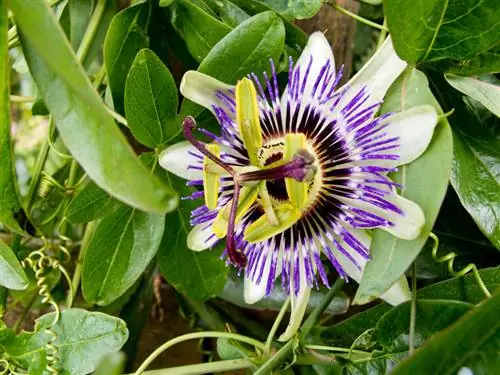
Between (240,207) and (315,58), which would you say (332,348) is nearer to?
(240,207)

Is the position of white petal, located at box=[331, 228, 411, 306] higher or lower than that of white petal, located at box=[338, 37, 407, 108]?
lower

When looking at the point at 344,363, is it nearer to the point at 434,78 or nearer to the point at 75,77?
the point at 434,78

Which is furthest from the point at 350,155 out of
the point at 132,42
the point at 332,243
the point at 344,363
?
the point at 132,42

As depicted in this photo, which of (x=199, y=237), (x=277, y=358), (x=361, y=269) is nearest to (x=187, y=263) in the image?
(x=199, y=237)

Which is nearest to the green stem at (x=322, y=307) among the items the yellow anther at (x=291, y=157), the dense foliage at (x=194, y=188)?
the dense foliage at (x=194, y=188)

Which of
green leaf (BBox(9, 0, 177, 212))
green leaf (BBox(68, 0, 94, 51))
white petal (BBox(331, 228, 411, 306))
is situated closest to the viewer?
green leaf (BBox(9, 0, 177, 212))

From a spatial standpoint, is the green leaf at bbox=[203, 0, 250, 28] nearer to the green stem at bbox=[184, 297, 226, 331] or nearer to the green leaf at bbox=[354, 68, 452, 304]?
the green leaf at bbox=[354, 68, 452, 304]

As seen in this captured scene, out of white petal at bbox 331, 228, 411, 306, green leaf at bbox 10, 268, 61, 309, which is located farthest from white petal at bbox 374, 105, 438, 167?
green leaf at bbox 10, 268, 61, 309
